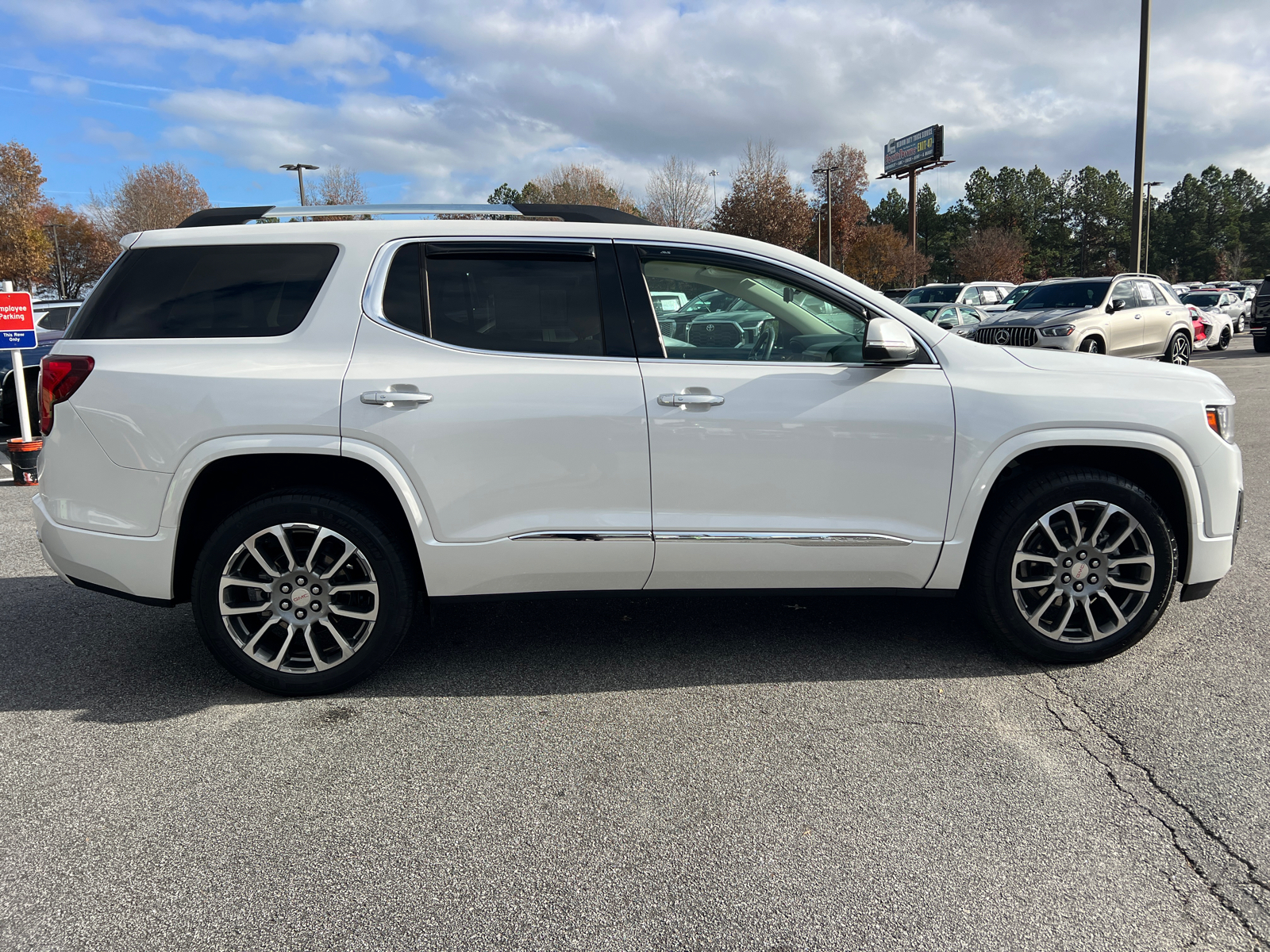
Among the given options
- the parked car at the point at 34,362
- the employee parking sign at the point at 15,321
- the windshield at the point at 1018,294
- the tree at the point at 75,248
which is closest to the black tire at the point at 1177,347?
the windshield at the point at 1018,294

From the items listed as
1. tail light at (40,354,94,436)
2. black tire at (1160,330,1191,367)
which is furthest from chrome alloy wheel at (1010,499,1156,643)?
black tire at (1160,330,1191,367)

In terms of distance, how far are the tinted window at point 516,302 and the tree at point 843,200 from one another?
52.1 metres

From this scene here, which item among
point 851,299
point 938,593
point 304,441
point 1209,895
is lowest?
point 1209,895

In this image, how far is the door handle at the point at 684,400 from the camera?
3.47 metres

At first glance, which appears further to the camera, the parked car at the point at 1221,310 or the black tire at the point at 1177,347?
the parked car at the point at 1221,310

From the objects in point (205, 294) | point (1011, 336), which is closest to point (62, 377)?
point (205, 294)

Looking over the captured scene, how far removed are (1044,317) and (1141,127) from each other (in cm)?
660

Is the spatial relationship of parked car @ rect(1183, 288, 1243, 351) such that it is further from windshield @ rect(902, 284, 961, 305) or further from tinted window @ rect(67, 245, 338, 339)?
tinted window @ rect(67, 245, 338, 339)

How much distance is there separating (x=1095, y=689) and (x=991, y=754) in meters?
Result: 0.83

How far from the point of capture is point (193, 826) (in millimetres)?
A: 2719

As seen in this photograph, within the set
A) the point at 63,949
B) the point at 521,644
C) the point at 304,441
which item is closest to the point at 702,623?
the point at 521,644

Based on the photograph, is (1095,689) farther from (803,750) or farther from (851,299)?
(851,299)

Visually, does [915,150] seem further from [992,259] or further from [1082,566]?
[1082,566]

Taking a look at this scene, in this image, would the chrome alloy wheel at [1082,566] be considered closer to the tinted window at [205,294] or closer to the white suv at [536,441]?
the white suv at [536,441]
